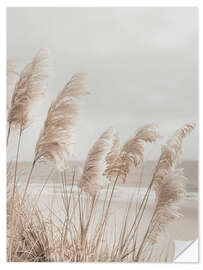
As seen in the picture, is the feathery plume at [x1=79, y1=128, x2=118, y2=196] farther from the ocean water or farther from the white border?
the white border

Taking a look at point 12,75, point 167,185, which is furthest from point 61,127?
point 167,185

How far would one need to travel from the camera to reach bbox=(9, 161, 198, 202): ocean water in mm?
1709

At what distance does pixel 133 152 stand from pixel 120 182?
152mm

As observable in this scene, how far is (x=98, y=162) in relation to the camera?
68.0 inches

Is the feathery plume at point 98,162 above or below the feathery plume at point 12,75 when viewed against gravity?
below

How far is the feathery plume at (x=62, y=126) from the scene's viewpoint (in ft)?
5.69

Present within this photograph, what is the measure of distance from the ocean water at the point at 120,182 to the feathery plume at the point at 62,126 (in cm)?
5

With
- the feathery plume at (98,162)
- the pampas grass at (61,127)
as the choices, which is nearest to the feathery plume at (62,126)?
the pampas grass at (61,127)

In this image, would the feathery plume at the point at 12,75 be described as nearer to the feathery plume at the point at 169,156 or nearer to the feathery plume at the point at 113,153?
the feathery plume at the point at 113,153

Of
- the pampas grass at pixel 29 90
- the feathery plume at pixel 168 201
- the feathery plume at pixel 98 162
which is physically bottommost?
the feathery plume at pixel 168 201
